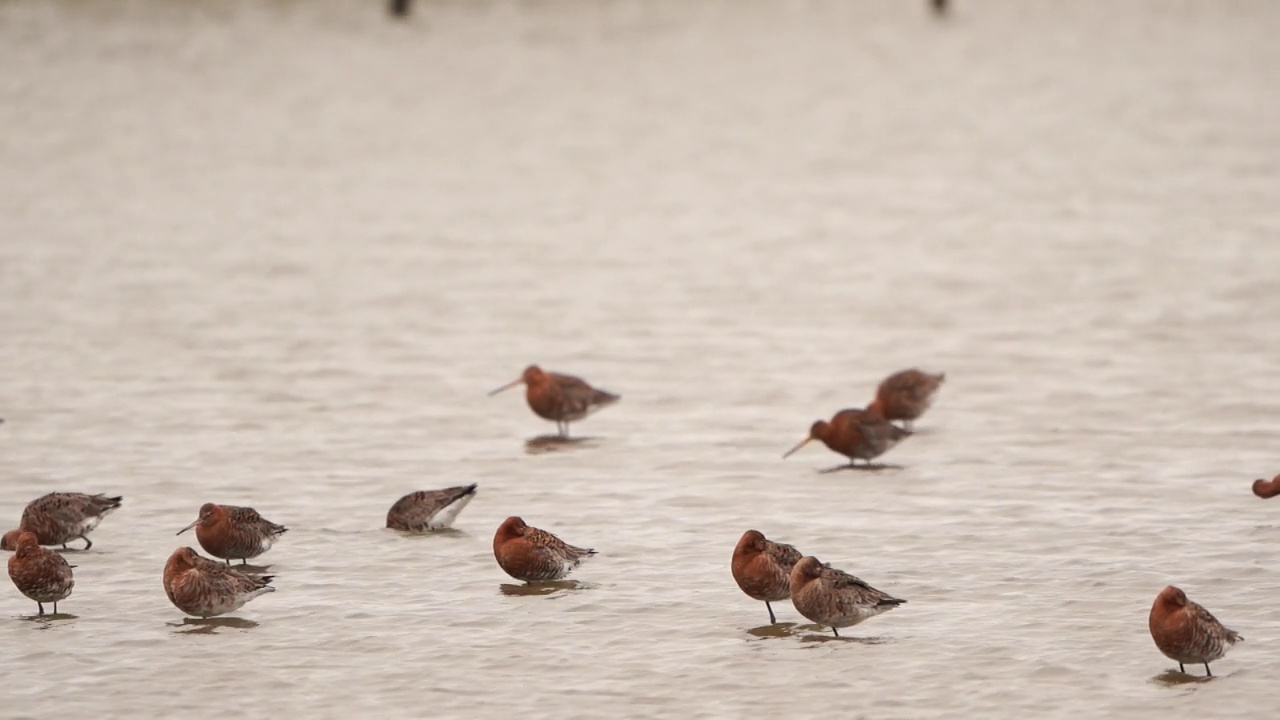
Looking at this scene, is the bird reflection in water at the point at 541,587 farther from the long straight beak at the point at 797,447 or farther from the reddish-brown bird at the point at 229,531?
the long straight beak at the point at 797,447

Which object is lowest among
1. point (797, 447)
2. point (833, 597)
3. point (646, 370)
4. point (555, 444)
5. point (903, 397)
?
point (833, 597)

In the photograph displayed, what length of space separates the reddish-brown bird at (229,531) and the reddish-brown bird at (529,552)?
187cm

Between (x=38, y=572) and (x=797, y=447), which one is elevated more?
(x=797, y=447)

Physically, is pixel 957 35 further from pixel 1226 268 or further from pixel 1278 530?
pixel 1278 530

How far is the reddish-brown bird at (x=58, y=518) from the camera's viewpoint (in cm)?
1688

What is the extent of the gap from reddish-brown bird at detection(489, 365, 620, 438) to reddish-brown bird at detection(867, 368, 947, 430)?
9.46ft

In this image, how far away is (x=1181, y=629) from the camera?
13445 millimetres

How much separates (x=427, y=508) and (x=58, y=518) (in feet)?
9.49

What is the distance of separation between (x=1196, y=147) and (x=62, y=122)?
2591cm

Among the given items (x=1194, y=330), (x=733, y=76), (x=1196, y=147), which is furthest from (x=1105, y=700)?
(x=733, y=76)

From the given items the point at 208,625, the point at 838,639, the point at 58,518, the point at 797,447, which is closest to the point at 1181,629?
the point at 838,639

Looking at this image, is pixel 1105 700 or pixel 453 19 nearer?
pixel 1105 700

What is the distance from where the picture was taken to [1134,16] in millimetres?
78312

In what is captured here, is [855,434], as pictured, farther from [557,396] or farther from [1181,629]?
[1181,629]
